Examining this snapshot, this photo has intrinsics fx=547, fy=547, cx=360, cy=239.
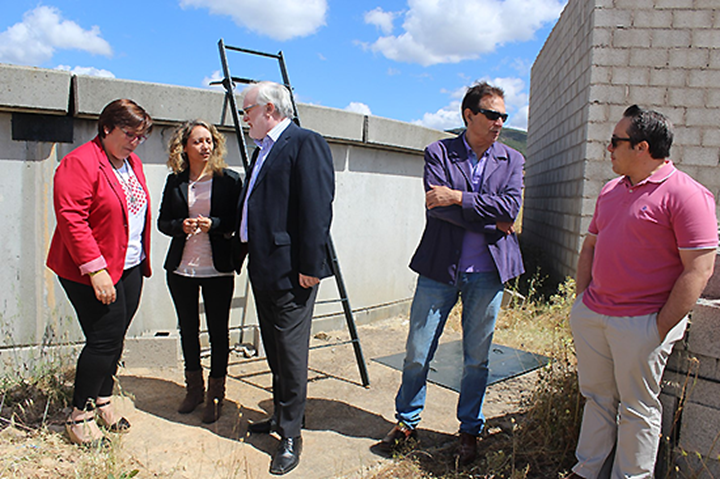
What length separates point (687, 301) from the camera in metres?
2.19

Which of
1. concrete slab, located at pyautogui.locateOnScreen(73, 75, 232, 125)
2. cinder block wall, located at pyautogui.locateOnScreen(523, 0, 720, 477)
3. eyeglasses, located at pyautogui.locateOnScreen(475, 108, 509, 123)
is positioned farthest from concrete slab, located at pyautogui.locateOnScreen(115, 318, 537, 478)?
cinder block wall, located at pyautogui.locateOnScreen(523, 0, 720, 477)

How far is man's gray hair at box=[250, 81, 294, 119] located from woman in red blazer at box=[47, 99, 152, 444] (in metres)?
0.67

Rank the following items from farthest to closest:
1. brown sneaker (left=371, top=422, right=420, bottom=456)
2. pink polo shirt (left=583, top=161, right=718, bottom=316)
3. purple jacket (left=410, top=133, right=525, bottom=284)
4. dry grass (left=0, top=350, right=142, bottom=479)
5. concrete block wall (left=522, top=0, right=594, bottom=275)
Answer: concrete block wall (left=522, top=0, right=594, bottom=275), brown sneaker (left=371, top=422, right=420, bottom=456), purple jacket (left=410, top=133, right=525, bottom=284), dry grass (left=0, top=350, right=142, bottom=479), pink polo shirt (left=583, top=161, right=718, bottom=316)

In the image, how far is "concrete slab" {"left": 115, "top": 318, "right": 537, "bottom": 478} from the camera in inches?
118

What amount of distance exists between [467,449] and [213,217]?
205cm

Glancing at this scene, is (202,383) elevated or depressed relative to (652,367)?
depressed

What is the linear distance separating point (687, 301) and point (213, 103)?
3.79 meters

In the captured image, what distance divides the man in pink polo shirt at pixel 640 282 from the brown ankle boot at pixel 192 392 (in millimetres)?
2422

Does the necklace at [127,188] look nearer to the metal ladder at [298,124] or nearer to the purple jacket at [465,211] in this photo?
the metal ladder at [298,124]

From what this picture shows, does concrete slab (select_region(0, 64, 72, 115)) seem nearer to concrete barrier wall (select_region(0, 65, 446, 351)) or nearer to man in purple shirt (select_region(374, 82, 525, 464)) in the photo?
concrete barrier wall (select_region(0, 65, 446, 351))

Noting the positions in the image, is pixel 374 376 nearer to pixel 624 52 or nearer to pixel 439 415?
pixel 439 415

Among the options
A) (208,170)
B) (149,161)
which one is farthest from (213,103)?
(208,170)

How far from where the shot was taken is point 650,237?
2.28 m

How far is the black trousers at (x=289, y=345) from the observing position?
3008 mm
